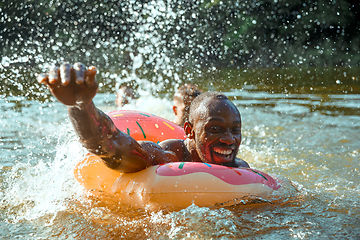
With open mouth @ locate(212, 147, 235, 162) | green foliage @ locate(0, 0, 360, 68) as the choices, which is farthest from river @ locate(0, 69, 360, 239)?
green foliage @ locate(0, 0, 360, 68)

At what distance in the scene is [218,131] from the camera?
2791 millimetres

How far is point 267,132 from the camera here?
5848 mm

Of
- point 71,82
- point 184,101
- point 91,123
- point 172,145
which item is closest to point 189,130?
point 172,145

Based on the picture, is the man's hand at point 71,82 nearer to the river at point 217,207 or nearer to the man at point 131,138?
the man at point 131,138

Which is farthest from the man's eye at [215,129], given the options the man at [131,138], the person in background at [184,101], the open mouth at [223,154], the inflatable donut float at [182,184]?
the person in background at [184,101]

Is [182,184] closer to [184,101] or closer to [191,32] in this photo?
[184,101]

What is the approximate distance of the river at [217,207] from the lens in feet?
7.84

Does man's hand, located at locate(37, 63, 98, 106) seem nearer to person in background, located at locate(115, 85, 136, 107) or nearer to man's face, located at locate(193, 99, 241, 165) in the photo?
man's face, located at locate(193, 99, 241, 165)

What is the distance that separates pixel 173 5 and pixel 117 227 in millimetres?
14264

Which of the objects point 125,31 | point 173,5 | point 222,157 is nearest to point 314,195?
point 222,157

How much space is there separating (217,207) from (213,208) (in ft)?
0.11

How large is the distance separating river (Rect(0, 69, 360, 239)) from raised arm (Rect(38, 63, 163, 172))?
0.40 meters

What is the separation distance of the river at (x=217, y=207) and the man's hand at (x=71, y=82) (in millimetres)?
1002

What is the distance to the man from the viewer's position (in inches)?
69.6
